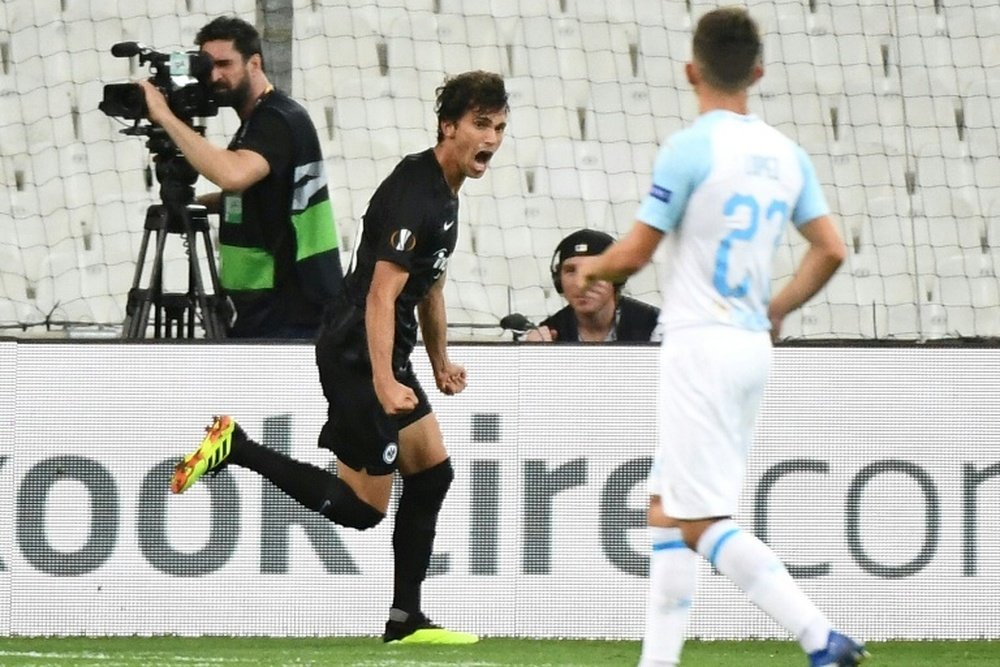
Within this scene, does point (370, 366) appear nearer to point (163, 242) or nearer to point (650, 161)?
point (163, 242)

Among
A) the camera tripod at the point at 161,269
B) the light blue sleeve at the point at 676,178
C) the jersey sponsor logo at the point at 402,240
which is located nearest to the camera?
the light blue sleeve at the point at 676,178

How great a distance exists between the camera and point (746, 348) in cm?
335

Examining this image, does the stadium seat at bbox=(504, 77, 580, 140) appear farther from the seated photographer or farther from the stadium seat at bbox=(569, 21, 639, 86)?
the seated photographer

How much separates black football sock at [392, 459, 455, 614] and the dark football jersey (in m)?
0.43

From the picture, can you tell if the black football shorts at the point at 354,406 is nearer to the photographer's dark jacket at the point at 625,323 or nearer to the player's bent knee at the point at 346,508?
the player's bent knee at the point at 346,508

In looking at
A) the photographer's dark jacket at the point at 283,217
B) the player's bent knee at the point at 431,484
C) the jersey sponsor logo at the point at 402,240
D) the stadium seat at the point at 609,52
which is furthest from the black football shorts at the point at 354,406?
the stadium seat at the point at 609,52

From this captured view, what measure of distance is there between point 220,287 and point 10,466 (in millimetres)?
978

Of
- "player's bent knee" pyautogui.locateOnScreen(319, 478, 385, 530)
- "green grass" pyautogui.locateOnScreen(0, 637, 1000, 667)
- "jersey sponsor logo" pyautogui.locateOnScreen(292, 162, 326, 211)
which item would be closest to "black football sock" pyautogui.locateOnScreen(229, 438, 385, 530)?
"player's bent knee" pyautogui.locateOnScreen(319, 478, 385, 530)

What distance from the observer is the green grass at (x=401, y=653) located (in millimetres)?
4785

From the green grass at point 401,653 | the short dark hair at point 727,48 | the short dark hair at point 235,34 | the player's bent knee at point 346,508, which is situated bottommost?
the green grass at point 401,653

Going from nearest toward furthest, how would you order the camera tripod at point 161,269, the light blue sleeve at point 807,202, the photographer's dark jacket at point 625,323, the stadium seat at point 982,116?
the light blue sleeve at point 807,202
the camera tripod at point 161,269
the photographer's dark jacket at point 625,323
the stadium seat at point 982,116

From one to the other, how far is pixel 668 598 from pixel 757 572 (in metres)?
0.19

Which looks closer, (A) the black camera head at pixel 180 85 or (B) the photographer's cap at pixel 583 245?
(A) the black camera head at pixel 180 85

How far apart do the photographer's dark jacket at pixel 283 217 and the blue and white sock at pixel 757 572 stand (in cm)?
259
